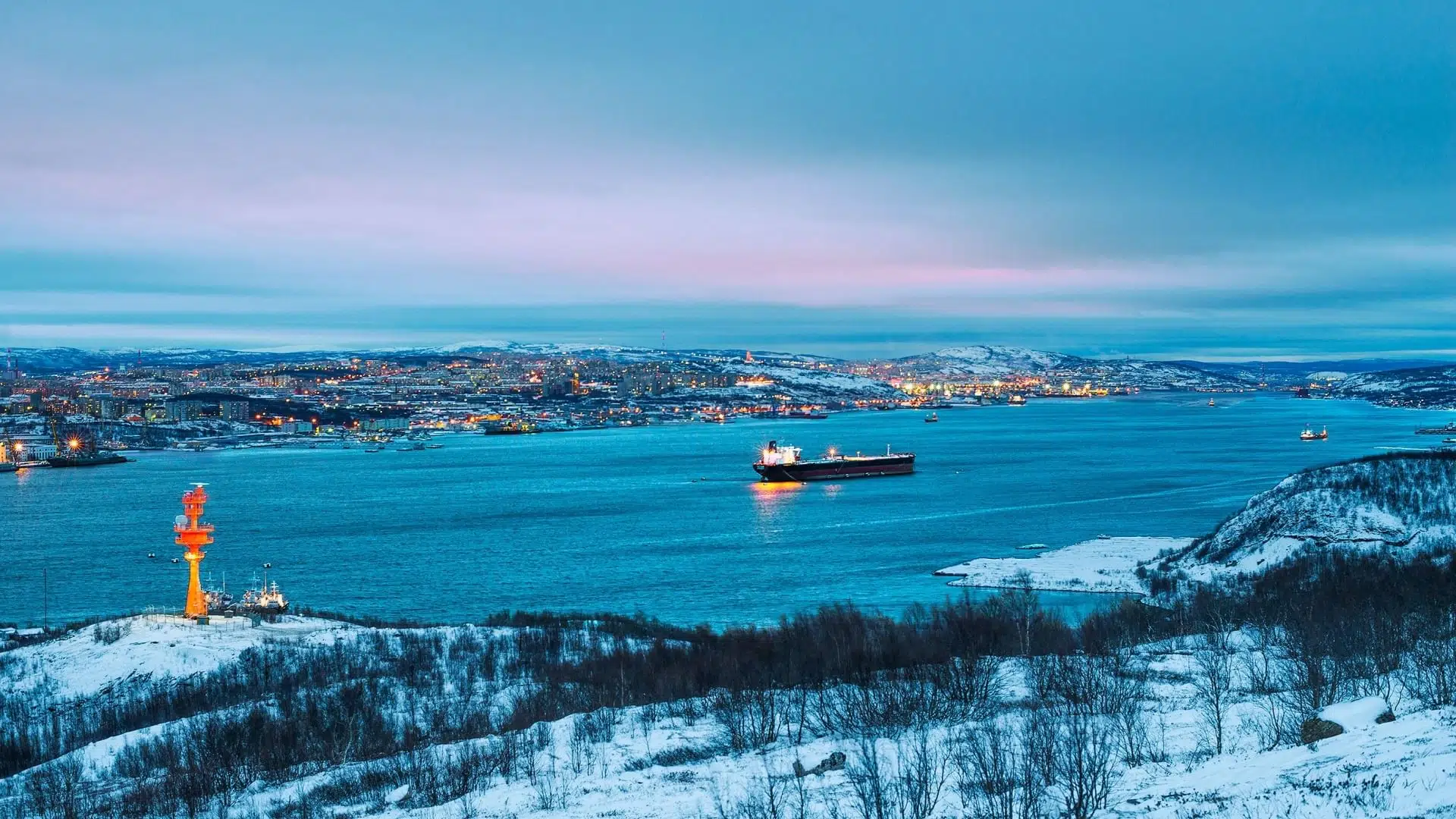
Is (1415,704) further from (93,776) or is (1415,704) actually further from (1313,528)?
(1313,528)

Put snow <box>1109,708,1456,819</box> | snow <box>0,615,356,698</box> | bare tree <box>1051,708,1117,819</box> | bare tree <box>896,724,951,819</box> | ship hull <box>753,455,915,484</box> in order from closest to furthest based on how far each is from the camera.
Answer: snow <box>1109,708,1456,819</box> → bare tree <box>1051,708,1117,819</box> → bare tree <box>896,724,951,819</box> → snow <box>0,615,356,698</box> → ship hull <box>753,455,915,484</box>

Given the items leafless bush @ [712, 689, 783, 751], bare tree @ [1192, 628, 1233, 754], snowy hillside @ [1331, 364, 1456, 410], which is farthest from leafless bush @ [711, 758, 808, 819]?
snowy hillside @ [1331, 364, 1456, 410]

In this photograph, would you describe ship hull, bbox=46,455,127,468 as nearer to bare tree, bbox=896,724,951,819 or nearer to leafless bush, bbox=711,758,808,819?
bare tree, bbox=896,724,951,819

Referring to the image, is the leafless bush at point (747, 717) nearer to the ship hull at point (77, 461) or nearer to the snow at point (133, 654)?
the snow at point (133, 654)

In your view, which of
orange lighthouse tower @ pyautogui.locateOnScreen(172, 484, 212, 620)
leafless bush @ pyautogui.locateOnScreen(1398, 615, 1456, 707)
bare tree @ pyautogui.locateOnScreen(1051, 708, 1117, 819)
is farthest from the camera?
orange lighthouse tower @ pyautogui.locateOnScreen(172, 484, 212, 620)

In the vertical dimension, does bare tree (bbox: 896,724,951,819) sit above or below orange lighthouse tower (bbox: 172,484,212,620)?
above

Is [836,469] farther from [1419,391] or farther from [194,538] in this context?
[1419,391]

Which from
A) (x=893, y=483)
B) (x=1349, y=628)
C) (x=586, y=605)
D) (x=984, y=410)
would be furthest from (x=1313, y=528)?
(x=984, y=410)
